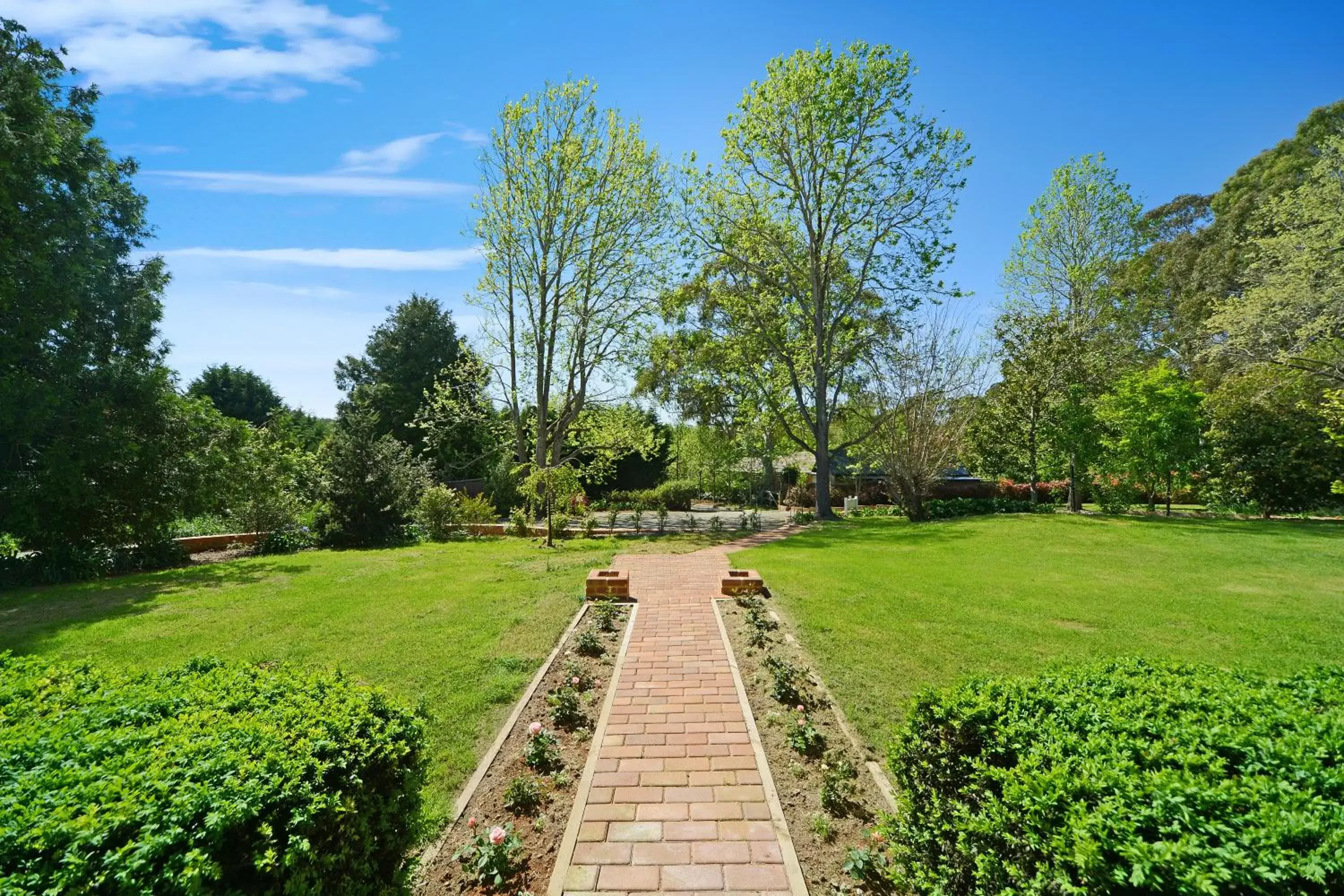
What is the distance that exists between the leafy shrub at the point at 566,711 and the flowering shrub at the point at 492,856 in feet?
→ 4.96

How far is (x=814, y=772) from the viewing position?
420 centimetres

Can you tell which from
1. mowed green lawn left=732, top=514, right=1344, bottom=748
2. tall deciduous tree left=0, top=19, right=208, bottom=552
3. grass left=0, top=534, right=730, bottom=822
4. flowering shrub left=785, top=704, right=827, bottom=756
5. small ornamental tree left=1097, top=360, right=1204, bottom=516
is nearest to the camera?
flowering shrub left=785, top=704, right=827, bottom=756

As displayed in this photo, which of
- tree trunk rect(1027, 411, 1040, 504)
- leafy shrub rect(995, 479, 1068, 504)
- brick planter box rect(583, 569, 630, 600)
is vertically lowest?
brick planter box rect(583, 569, 630, 600)

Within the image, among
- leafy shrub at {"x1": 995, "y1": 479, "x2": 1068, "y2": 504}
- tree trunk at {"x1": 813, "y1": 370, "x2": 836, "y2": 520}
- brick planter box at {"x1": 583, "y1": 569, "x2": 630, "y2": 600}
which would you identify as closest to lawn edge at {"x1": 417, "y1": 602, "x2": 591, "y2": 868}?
brick planter box at {"x1": 583, "y1": 569, "x2": 630, "y2": 600}

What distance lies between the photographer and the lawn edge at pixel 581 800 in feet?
10.2

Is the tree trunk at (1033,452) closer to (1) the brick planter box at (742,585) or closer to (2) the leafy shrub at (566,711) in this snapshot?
(1) the brick planter box at (742,585)

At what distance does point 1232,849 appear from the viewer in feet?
5.63

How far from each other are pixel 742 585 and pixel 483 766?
223 inches

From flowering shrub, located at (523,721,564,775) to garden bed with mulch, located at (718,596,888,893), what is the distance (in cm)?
163

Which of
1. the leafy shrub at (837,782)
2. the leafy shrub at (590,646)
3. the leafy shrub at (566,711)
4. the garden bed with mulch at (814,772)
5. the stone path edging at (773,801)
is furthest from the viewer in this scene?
the leafy shrub at (590,646)

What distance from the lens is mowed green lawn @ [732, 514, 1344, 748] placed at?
252 inches

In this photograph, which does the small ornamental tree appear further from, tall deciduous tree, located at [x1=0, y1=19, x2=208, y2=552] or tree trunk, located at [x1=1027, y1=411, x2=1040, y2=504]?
tall deciduous tree, located at [x1=0, y1=19, x2=208, y2=552]

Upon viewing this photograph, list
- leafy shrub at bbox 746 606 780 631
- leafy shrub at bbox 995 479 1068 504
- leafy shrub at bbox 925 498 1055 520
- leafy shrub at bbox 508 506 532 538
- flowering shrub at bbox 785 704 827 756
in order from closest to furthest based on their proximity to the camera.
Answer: flowering shrub at bbox 785 704 827 756
leafy shrub at bbox 746 606 780 631
leafy shrub at bbox 508 506 532 538
leafy shrub at bbox 925 498 1055 520
leafy shrub at bbox 995 479 1068 504

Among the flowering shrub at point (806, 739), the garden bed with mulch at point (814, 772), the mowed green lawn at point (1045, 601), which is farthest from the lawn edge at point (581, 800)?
the mowed green lawn at point (1045, 601)
